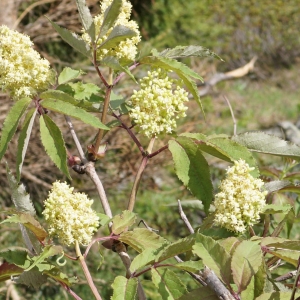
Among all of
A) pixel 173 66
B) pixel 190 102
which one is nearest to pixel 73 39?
pixel 173 66

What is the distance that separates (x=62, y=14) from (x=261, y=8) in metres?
3.82

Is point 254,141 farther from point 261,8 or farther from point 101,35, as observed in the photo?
point 261,8

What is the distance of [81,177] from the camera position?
8.54 ft

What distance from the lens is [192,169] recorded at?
0.87 meters

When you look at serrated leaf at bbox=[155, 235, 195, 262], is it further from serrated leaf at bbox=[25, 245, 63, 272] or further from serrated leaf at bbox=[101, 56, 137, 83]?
serrated leaf at bbox=[101, 56, 137, 83]

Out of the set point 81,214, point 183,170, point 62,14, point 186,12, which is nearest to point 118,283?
A: point 81,214

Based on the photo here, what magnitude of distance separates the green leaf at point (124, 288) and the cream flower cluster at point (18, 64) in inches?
14.2

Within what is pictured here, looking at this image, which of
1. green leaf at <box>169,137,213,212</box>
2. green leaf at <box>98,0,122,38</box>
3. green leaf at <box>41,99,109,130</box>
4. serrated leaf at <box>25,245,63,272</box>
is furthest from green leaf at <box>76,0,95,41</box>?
serrated leaf at <box>25,245,63,272</box>

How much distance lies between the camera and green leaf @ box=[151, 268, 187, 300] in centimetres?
74

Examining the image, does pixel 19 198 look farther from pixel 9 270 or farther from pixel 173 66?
pixel 173 66

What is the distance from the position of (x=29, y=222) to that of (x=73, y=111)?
20 cm

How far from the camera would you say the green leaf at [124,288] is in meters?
0.72

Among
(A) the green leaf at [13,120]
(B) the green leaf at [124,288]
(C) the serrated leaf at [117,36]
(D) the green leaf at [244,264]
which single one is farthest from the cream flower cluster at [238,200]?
(A) the green leaf at [13,120]

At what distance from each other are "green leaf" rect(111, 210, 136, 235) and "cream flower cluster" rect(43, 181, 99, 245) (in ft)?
0.18
